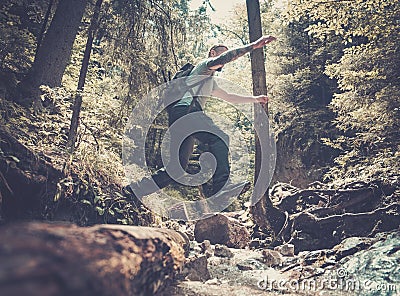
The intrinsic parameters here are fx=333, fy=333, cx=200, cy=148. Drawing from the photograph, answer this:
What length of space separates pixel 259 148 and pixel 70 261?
22.3 ft

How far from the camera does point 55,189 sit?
3.48 meters

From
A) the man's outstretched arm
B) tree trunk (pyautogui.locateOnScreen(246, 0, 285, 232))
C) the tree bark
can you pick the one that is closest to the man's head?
the man's outstretched arm

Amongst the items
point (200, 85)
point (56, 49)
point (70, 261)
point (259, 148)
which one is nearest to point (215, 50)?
point (200, 85)

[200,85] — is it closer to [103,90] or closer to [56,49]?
[56,49]

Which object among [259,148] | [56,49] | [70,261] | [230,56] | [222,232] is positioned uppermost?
[56,49]

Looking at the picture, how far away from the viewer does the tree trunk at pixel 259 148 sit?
22.2ft

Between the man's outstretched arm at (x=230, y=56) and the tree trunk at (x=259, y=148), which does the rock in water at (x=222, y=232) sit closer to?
the tree trunk at (x=259, y=148)

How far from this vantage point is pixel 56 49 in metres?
5.10

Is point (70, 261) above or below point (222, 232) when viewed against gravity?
above

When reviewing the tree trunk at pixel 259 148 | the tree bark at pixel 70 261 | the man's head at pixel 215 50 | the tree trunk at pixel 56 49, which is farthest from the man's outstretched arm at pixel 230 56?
the tree trunk at pixel 259 148

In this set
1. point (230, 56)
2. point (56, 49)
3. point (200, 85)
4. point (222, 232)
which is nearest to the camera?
point (230, 56)

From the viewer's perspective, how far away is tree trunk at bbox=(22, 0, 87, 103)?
16.0 feet

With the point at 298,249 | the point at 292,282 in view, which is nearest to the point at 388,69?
the point at 298,249

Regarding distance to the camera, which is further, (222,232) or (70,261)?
(222,232)
